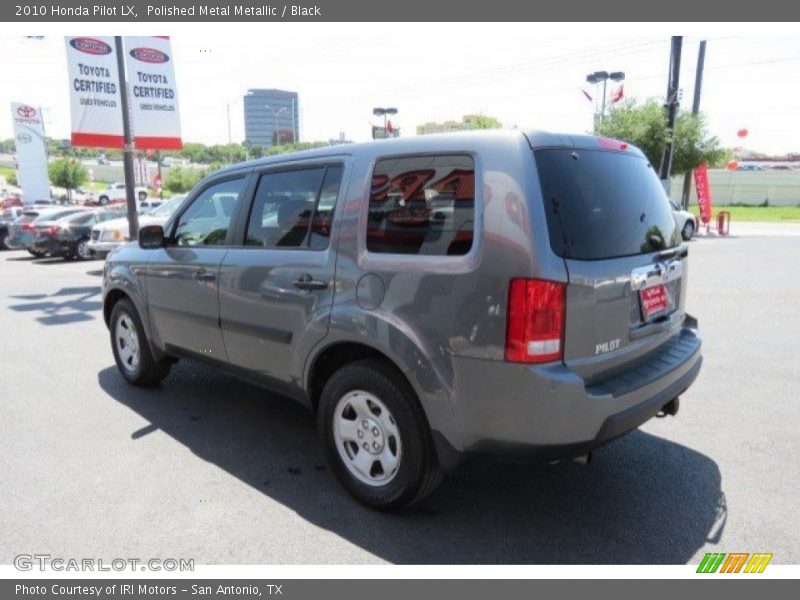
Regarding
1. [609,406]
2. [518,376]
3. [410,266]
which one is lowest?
[609,406]

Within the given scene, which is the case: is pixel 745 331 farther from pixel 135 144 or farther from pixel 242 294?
pixel 135 144

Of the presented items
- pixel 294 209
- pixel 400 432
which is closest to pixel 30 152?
pixel 294 209

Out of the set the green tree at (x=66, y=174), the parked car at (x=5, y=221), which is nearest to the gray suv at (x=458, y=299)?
the parked car at (x=5, y=221)

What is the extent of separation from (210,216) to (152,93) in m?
12.2

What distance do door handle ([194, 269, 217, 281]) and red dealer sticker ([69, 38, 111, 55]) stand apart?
11.6m

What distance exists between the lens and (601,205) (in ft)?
9.34

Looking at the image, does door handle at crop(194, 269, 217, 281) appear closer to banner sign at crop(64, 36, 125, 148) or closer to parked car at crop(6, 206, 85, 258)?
banner sign at crop(64, 36, 125, 148)

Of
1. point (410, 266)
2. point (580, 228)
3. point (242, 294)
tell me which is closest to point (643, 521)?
point (580, 228)

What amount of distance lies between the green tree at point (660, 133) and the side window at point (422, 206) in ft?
71.1

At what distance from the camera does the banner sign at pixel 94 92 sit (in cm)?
1301

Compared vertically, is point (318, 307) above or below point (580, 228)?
below

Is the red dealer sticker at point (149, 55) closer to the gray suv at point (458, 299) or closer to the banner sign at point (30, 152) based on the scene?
the gray suv at point (458, 299)

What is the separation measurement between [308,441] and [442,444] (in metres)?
1.62

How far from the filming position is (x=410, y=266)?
9.28 feet
